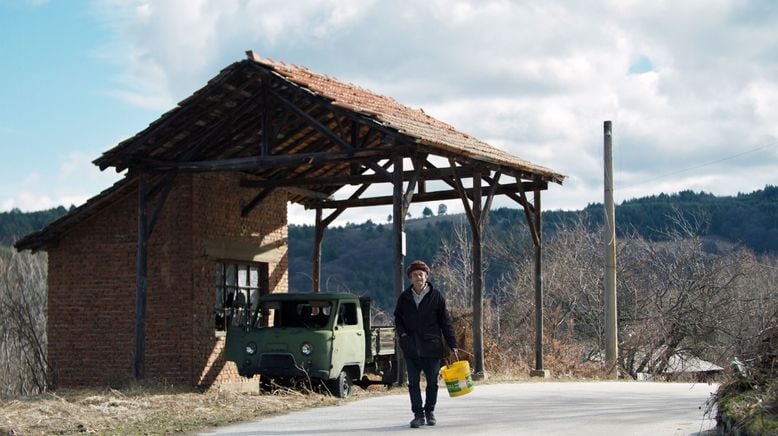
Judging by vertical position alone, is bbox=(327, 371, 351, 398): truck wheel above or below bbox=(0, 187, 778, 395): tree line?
below

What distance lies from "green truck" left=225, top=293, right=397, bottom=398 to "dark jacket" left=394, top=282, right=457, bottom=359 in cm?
529

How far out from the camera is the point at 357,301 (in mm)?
17609

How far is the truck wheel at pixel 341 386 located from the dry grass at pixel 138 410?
0.47m

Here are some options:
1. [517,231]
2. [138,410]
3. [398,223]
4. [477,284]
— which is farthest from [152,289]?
[517,231]

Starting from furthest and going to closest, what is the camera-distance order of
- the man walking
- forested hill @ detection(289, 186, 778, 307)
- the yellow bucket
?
1. forested hill @ detection(289, 186, 778, 307)
2. the yellow bucket
3. the man walking

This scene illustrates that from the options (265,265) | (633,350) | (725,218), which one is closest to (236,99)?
(265,265)

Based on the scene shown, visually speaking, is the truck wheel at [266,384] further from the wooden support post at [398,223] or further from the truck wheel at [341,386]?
the wooden support post at [398,223]

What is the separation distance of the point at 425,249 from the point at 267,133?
196 ft

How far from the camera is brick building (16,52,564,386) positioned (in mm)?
17609

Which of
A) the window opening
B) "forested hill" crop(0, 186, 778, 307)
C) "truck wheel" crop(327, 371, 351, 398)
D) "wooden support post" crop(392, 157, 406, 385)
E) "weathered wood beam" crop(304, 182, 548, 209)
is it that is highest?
"forested hill" crop(0, 186, 778, 307)

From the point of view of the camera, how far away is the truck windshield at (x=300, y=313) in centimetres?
1688

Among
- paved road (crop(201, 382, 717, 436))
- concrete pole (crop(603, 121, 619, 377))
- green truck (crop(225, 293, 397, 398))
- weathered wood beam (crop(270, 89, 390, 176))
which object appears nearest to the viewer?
paved road (crop(201, 382, 717, 436))

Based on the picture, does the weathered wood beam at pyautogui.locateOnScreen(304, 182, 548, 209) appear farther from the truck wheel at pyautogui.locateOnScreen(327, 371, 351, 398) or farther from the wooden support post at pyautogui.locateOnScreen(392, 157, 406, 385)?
the truck wheel at pyautogui.locateOnScreen(327, 371, 351, 398)

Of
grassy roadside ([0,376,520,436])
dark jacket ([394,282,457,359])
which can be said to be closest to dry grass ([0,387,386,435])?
grassy roadside ([0,376,520,436])
